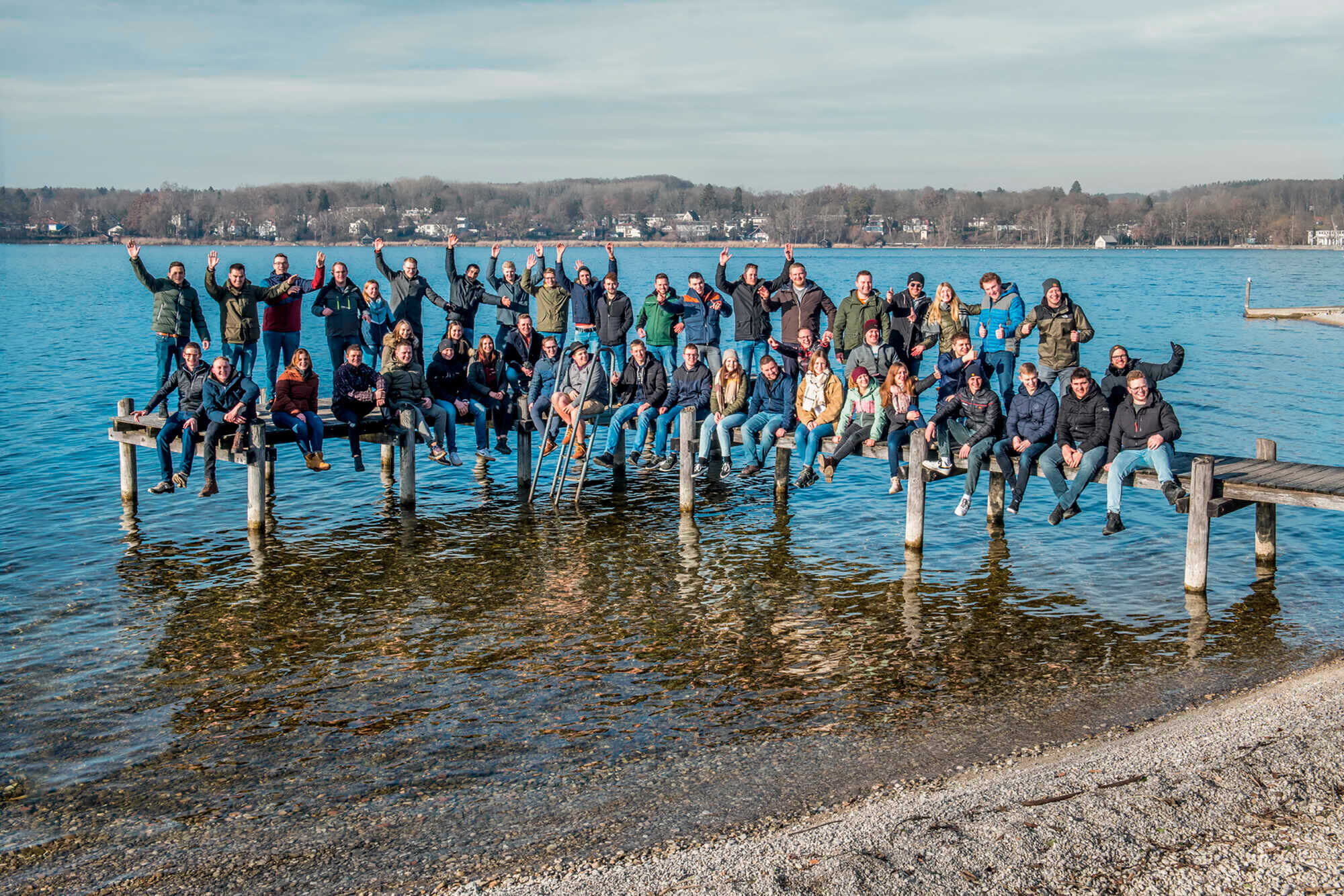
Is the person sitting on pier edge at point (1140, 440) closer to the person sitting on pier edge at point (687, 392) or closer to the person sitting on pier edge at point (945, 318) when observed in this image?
the person sitting on pier edge at point (945, 318)

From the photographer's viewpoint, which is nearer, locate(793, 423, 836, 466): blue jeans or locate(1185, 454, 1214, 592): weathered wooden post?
locate(1185, 454, 1214, 592): weathered wooden post

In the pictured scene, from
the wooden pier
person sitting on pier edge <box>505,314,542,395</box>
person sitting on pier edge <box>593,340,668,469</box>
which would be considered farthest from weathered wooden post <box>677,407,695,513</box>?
person sitting on pier edge <box>505,314,542,395</box>

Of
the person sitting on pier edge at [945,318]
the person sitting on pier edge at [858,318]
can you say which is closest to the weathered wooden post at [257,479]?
the person sitting on pier edge at [858,318]

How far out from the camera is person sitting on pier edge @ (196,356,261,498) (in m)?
15.4

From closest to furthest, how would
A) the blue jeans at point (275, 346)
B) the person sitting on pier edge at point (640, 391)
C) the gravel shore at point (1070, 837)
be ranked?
the gravel shore at point (1070, 837) → the person sitting on pier edge at point (640, 391) → the blue jeans at point (275, 346)

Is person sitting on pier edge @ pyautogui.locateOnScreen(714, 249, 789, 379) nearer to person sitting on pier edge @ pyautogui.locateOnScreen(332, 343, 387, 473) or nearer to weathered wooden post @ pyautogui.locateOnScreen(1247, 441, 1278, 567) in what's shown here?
person sitting on pier edge @ pyautogui.locateOnScreen(332, 343, 387, 473)

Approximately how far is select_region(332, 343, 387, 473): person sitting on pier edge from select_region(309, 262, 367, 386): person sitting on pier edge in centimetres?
78

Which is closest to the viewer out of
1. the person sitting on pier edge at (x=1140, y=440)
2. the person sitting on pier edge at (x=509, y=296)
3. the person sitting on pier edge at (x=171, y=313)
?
the person sitting on pier edge at (x=1140, y=440)

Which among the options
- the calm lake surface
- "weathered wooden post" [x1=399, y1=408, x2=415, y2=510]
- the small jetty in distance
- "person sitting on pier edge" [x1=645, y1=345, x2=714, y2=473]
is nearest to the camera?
the calm lake surface

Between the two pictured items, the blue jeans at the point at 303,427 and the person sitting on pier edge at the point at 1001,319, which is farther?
the person sitting on pier edge at the point at 1001,319

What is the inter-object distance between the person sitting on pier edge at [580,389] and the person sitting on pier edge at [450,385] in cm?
130

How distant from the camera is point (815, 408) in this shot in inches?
616

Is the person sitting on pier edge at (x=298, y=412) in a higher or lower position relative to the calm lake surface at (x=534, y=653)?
higher

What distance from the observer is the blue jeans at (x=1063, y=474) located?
536 inches
